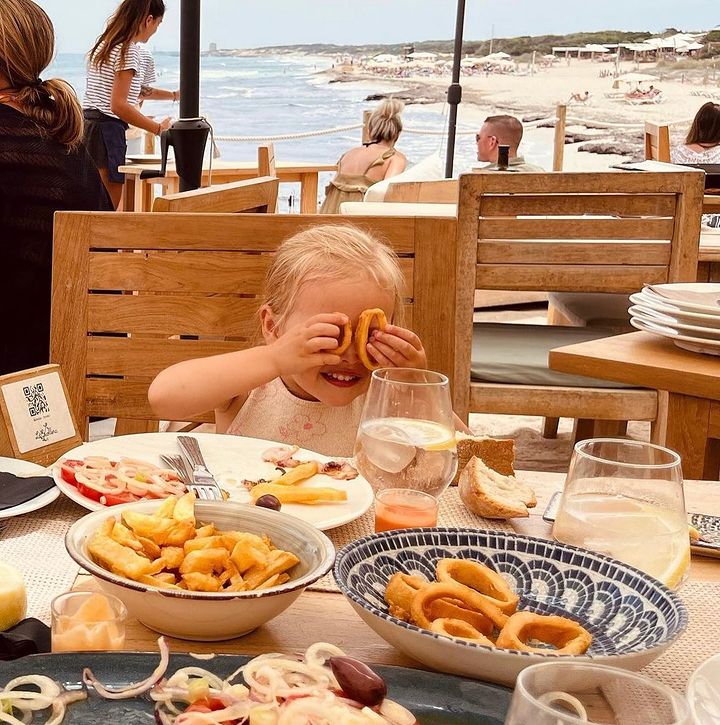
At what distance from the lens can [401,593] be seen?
30.8 inches

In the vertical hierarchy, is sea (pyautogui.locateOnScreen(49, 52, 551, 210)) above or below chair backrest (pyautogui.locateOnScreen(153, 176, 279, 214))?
above

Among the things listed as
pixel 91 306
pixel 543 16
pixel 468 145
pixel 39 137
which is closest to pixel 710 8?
pixel 543 16

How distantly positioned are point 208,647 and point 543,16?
12.3 meters

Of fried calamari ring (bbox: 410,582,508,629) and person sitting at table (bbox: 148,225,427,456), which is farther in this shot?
person sitting at table (bbox: 148,225,427,456)

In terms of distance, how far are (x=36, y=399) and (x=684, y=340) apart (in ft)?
3.60

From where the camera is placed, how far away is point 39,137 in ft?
8.64

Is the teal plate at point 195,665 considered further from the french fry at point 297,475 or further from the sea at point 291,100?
the sea at point 291,100

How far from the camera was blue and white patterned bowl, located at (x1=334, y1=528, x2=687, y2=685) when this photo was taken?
2.29 ft

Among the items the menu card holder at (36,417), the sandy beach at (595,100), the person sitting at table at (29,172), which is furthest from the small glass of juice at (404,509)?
the sandy beach at (595,100)

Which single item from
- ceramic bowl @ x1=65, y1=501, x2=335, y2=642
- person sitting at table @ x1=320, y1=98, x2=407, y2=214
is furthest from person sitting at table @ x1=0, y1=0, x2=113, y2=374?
person sitting at table @ x1=320, y1=98, x2=407, y2=214

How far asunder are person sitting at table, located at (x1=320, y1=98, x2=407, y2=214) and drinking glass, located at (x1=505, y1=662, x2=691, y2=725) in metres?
5.73

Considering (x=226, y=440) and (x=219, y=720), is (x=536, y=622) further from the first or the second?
(x=226, y=440)

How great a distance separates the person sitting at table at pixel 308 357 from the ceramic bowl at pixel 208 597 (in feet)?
2.30

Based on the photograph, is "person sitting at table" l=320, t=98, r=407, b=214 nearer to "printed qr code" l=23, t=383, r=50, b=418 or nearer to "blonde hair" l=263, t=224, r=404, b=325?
"blonde hair" l=263, t=224, r=404, b=325
